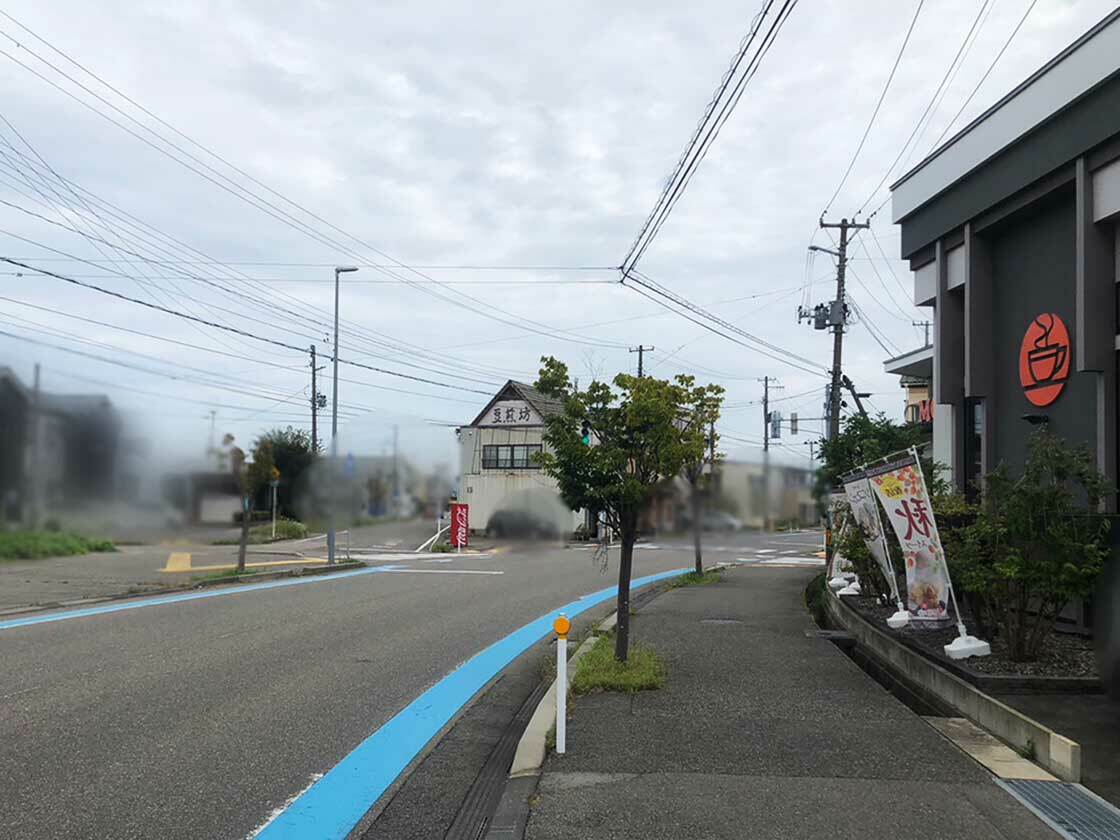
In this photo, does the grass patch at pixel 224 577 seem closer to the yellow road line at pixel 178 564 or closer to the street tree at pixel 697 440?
the yellow road line at pixel 178 564

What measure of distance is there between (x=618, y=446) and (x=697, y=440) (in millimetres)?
849

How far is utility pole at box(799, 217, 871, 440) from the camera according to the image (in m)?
26.4

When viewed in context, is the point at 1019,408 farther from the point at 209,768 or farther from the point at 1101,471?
the point at 209,768

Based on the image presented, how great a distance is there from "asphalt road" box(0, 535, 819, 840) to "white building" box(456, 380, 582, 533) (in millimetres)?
582

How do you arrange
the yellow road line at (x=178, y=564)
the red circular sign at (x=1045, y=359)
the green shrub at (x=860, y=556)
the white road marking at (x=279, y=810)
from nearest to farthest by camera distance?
1. the white road marking at (x=279, y=810)
2. the red circular sign at (x=1045, y=359)
3. the green shrub at (x=860, y=556)
4. the yellow road line at (x=178, y=564)

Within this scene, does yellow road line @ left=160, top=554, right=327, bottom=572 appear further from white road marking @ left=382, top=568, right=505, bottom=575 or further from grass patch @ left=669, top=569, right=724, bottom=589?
grass patch @ left=669, top=569, right=724, bottom=589

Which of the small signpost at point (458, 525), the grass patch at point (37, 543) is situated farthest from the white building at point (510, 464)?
the grass patch at point (37, 543)

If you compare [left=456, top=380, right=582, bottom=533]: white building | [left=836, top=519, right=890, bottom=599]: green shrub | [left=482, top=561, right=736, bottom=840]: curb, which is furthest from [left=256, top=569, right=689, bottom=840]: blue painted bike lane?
[left=836, top=519, right=890, bottom=599]: green shrub

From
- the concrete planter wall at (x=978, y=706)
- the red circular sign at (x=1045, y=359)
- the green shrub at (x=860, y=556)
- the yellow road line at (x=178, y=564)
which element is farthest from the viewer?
the yellow road line at (x=178, y=564)

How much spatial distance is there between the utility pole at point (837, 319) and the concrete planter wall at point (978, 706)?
1504cm

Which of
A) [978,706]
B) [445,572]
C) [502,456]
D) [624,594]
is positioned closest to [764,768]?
[978,706]

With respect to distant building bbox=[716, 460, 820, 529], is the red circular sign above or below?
above

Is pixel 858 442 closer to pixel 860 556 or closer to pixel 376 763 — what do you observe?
pixel 860 556

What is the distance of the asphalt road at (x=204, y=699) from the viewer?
18.3 ft
